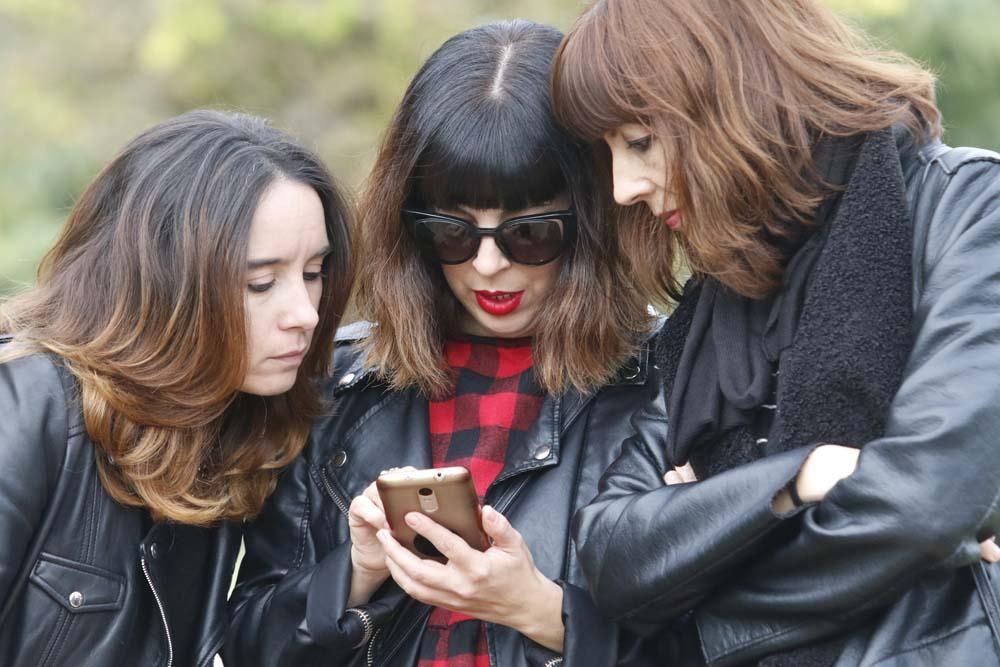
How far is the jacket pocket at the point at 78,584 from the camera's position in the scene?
272 centimetres

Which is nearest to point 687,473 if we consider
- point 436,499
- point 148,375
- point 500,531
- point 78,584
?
point 500,531

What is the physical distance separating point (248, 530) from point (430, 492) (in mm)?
793

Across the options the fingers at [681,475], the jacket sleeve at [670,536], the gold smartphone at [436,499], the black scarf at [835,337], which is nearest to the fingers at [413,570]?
the gold smartphone at [436,499]

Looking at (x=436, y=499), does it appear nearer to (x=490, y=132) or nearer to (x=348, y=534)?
(x=348, y=534)

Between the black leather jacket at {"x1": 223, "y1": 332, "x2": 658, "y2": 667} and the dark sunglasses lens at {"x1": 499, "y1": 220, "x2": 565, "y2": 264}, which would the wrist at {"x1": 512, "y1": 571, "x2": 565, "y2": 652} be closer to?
the black leather jacket at {"x1": 223, "y1": 332, "x2": 658, "y2": 667}

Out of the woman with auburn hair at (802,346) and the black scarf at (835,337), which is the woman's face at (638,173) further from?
the black scarf at (835,337)

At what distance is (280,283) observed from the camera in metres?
2.95

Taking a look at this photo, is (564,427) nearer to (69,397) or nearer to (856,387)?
(856,387)

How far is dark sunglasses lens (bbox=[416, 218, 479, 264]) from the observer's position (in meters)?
3.04

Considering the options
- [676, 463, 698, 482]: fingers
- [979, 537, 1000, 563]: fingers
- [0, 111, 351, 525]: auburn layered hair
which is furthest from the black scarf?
[0, 111, 351, 525]: auburn layered hair

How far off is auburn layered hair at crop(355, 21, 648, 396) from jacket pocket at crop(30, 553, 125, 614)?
0.77 meters

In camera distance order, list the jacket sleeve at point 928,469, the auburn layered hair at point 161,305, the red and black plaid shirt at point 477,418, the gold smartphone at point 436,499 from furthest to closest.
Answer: the red and black plaid shirt at point 477,418 < the auburn layered hair at point 161,305 < the gold smartphone at point 436,499 < the jacket sleeve at point 928,469

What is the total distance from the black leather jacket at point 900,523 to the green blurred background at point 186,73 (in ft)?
17.7

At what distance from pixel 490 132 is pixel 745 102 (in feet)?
2.24
